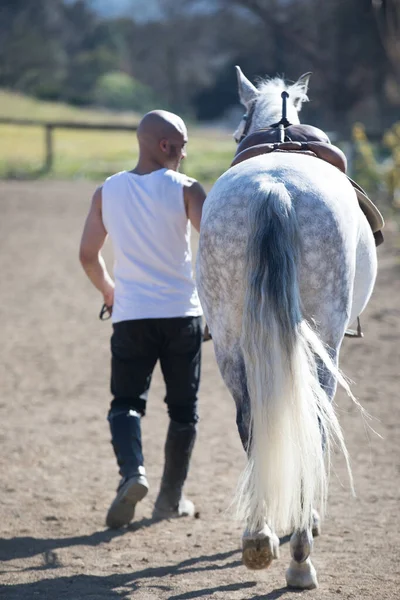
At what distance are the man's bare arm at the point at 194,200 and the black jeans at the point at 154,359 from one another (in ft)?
1.48

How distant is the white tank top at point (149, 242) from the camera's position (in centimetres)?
353

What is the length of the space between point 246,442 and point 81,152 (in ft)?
61.6

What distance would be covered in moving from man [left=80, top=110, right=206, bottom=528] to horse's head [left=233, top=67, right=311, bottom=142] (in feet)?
1.03

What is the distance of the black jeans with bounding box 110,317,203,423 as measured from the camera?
3.62 meters

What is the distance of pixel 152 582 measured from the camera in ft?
10.1

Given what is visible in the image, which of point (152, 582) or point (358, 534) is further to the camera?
point (358, 534)

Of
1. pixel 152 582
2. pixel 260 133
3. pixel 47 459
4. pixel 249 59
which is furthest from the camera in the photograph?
pixel 249 59

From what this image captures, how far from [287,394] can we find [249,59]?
3617 centimetres

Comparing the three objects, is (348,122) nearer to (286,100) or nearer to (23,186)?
(23,186)

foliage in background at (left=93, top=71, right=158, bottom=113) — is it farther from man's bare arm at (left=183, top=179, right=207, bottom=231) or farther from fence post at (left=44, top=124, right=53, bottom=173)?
man's bare arm at (left=183, top=179, right=207, bottom=231)

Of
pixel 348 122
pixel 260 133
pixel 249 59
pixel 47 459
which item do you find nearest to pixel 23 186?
pixel 47 459

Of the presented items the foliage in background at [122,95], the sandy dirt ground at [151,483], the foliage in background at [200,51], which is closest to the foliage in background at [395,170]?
the sandy dirt ground at [151,483]

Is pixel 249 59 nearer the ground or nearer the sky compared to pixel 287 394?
nearer the sky

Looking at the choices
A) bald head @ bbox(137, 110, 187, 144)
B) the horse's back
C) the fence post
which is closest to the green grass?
the fence post
